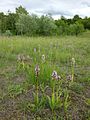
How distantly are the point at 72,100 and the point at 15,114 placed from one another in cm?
87

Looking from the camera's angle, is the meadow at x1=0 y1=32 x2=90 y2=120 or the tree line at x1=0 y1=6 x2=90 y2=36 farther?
the tree line at x1=0 y1=6 x2=90 y2=36

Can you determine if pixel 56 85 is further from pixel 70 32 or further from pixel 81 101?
pixel 70 32

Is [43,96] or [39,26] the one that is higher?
[43,96]

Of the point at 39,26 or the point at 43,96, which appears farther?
the point at 39,26

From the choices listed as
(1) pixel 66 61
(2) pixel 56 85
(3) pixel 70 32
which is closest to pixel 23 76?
(2) pixel 56 85

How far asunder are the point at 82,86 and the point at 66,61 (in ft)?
7.86

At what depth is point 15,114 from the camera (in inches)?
132

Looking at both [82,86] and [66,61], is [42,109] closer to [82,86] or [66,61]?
[82,86]

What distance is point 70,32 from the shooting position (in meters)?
24.3

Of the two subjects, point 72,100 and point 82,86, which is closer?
→ point 72,100

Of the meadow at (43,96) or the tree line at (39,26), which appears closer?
the meadow at (43,96)

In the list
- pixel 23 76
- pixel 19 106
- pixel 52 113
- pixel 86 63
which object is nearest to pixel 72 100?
pixel 52 113

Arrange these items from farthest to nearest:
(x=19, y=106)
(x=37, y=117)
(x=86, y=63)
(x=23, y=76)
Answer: (x=86, y=63) < (x=23, y=76) < (x=19, y=106) < (x=37, y=117)

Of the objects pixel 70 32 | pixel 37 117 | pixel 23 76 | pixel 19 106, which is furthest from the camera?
pixel 70 32
